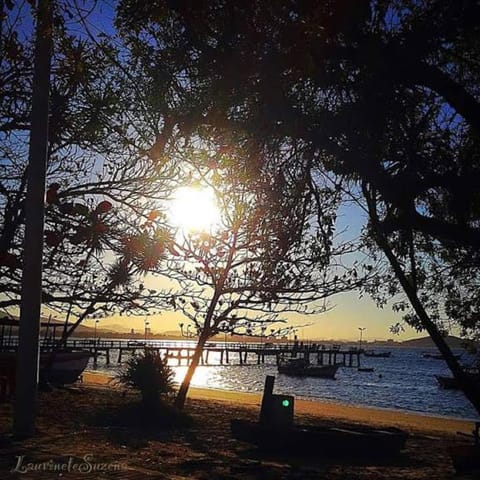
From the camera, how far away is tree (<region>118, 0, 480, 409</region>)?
7441mm

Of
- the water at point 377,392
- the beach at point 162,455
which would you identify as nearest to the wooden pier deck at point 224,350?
the water at point 377,392

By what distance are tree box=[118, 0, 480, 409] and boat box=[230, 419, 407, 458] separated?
5.25 meters

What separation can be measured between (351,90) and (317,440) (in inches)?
296

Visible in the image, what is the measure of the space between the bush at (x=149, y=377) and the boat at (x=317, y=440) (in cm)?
336

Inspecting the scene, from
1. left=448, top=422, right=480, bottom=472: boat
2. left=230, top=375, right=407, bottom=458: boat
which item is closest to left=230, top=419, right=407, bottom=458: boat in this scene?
left=230, top=375, right=407, bottom=458: boat

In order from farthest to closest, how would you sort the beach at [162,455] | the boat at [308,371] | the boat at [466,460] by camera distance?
the boat at [308,371] < the boat at [466,460] < the beach at [162,455]

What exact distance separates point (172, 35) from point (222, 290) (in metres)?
10.6

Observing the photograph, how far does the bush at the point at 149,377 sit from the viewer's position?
→ 1667cm

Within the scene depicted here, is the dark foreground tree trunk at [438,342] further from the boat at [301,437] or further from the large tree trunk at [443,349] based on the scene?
the boat at [301,437]

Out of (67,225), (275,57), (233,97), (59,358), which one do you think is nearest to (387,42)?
(275,57)

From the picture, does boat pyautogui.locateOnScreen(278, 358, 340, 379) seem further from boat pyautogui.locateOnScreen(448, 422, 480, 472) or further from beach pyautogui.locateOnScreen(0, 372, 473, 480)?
boat pyautogui.locateOnScreen(448, 422, 480, 472)

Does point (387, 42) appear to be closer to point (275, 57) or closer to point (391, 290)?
point (275, 57)

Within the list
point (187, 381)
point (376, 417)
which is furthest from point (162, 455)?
point (376, 417)

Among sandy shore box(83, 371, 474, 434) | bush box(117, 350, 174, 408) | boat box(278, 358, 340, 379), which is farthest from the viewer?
boat box(278, 358, 340, 379)
